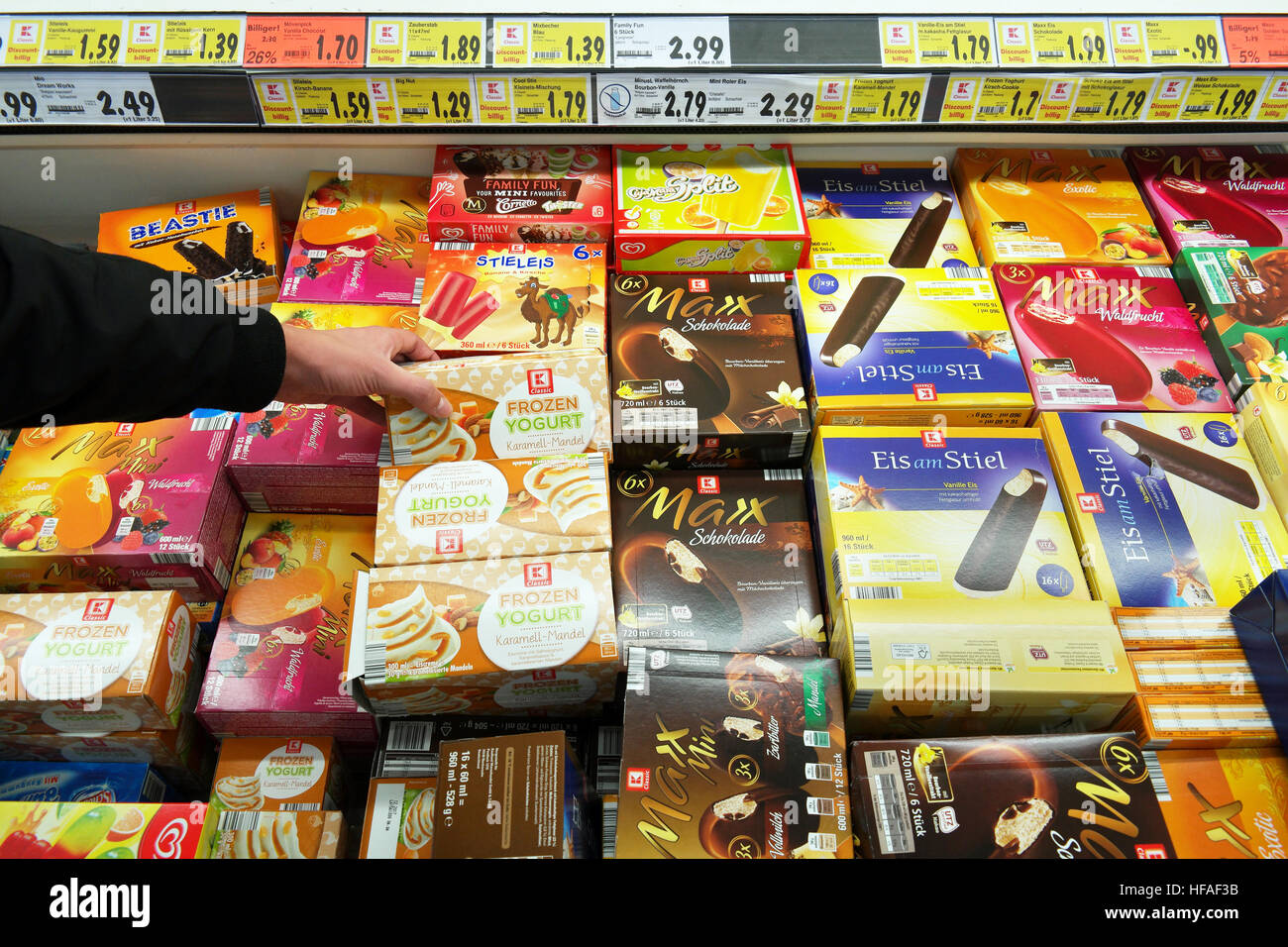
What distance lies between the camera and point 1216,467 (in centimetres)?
180

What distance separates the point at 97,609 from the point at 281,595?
0.34 metres

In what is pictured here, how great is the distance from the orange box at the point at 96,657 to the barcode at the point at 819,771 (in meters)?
1.22

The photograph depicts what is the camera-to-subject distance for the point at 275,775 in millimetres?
1718

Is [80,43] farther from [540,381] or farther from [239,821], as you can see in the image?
[239,821]

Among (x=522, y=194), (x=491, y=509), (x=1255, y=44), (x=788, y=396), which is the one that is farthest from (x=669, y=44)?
(x=1255, y=44)

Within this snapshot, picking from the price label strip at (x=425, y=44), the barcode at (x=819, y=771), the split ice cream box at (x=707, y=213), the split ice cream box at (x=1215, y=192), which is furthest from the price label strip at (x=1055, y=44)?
the barcode at (x=819, y=771)

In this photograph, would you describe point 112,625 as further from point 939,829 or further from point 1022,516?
point 1022,516

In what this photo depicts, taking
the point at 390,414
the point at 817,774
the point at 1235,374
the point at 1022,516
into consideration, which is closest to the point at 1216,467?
the point at 1235,374

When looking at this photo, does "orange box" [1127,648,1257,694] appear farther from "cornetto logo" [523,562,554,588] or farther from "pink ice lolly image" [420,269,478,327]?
"pink ice lolly image" [420,269,478,327]

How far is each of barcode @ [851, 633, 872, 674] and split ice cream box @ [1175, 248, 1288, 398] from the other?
1118 millimetres

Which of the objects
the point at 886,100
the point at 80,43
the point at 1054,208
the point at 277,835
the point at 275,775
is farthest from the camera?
the point at 1054,208

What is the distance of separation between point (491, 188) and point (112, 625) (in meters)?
1.30

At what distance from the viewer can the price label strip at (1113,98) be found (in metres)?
2.05

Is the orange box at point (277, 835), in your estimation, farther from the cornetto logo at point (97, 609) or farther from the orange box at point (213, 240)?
the orange box at point (213, 240)
